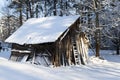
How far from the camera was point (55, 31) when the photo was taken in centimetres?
2467

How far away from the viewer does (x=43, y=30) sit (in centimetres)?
2605

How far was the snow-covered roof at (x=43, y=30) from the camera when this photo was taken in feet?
79.5

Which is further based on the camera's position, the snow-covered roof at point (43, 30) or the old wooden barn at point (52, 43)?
the snow-covered roof at point (43, 30)

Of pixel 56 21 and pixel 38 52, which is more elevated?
pixel 56 21

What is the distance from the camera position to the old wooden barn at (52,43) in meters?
23.8

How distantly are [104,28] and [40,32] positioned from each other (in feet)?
35.1

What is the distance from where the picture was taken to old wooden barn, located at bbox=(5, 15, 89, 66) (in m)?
23.8

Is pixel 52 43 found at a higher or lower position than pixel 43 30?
lower

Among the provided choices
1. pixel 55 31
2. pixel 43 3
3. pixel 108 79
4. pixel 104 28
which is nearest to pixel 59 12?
pixel 43 3

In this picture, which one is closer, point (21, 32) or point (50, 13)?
point (21, 32)

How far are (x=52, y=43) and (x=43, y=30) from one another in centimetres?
268

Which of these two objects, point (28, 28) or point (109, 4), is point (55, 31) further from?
point (109, 4)

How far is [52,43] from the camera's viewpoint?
2383 centimetres

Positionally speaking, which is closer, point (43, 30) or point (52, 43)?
point (52, 43)
